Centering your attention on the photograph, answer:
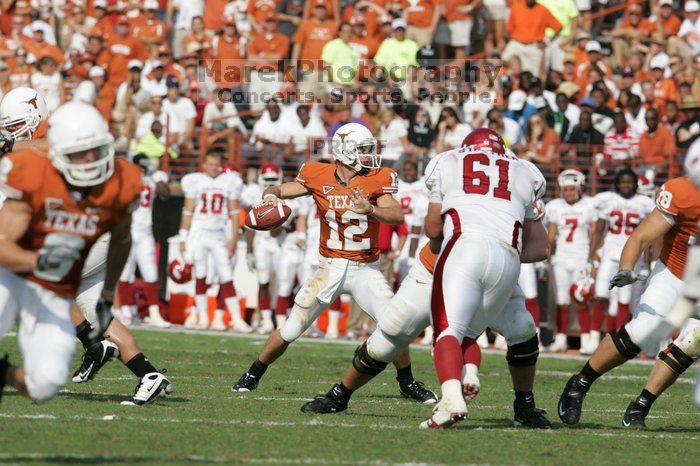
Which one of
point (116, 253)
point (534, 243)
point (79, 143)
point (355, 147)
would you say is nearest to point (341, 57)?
point (355, 147)

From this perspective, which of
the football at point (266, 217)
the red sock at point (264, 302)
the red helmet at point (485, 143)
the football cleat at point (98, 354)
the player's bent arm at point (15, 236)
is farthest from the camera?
the red sock at point (264, 302)

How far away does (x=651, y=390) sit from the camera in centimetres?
709

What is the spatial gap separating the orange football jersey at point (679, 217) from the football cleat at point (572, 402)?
786mm

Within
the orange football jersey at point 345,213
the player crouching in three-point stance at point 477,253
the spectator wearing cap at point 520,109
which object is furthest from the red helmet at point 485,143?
the spectator wearing cap at point 520,109

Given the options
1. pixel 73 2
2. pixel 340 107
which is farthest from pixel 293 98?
pixel 73 2

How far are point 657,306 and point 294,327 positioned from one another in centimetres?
241

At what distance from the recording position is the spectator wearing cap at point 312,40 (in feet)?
58.0

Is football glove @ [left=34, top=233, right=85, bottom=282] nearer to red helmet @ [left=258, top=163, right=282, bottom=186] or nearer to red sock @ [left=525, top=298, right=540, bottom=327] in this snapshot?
red sock @ [left=525, top=298, right=540, bottom=327]

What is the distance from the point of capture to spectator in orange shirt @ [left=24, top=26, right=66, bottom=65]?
61.2 feet

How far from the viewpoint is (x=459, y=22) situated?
17.8 meters

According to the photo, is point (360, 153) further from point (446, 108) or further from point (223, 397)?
point (446, 108)

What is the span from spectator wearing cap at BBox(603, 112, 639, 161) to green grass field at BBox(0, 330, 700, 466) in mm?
5342

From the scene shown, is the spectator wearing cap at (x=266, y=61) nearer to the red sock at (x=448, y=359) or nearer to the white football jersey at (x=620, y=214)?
the white football jersey at (x=620, y=214)

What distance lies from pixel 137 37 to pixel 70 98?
183 cm
